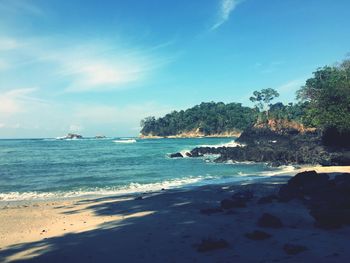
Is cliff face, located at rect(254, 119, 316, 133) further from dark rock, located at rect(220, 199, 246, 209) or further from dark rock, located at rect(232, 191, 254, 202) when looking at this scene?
dark rock, located at rect(220, 199, 246, 209)

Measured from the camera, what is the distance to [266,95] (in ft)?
459

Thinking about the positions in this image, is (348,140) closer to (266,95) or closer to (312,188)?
(312,188)

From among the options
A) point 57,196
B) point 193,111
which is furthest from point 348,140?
point 193,111

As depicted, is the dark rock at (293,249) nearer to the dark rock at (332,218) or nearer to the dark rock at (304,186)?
the dark rock at (332,218)

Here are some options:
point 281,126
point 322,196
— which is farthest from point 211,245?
point 281,126

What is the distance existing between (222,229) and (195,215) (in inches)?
95.6

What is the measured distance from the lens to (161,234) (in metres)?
9.77

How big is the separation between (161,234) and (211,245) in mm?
2014

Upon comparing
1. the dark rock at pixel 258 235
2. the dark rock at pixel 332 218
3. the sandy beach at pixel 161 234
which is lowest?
the sandy beach at pixel 161 234

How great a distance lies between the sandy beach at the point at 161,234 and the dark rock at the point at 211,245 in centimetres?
9

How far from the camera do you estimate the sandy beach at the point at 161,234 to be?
Result: 7.79 m

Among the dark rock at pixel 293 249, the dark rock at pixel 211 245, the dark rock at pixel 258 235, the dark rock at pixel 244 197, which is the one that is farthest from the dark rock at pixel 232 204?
the dark rock at pixel 293 249

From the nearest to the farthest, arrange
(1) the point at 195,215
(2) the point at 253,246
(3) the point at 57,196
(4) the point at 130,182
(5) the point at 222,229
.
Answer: (2) the point at 253,246, (5) the point at 222,229, (1) the point at 195,215, (3) the point at 57,196, (4) the point at 130,182

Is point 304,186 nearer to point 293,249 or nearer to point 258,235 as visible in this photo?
point 258,235
